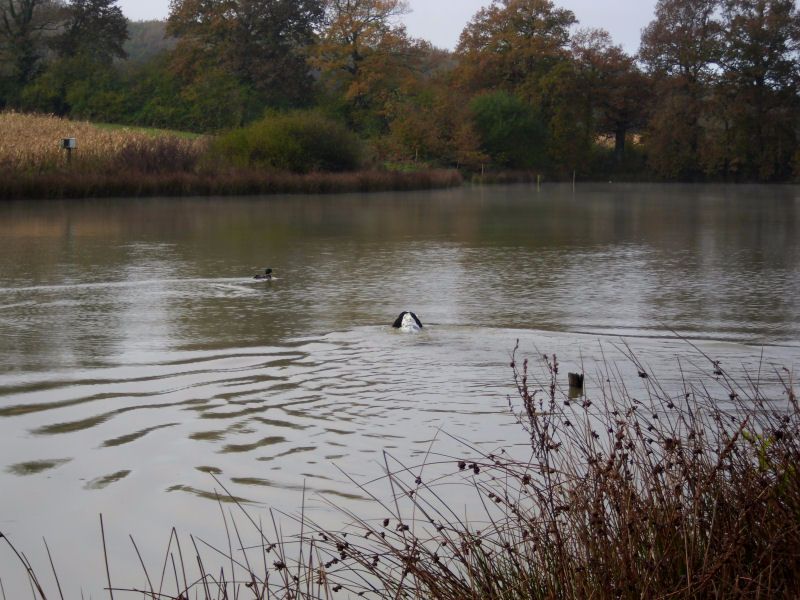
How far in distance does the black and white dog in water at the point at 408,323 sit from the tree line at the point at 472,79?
4949cm

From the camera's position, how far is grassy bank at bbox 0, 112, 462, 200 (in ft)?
100

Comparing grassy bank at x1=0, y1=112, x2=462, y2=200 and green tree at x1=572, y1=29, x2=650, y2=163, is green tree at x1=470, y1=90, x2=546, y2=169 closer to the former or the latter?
green tree at x1=572, y1=29, x2=650, y2=163

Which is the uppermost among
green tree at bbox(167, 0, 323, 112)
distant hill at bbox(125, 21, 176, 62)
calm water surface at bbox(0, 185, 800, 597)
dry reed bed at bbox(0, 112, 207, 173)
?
distant hill at bbox(125, 21, 176, 62)

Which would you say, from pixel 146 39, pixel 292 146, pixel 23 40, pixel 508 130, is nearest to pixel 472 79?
pixel 508 130

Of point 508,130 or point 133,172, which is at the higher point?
point 508,130

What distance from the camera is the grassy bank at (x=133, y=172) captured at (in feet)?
100

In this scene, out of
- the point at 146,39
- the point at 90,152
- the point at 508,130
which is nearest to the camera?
the point at 90,152

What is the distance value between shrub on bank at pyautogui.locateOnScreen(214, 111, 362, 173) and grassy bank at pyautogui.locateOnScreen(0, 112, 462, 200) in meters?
0.57

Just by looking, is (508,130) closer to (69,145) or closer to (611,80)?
(611,80)

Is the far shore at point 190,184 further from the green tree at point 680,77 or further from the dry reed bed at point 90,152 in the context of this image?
the green tree at point 680,77

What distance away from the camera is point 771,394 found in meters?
7.00

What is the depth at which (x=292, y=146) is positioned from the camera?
40.6 metres

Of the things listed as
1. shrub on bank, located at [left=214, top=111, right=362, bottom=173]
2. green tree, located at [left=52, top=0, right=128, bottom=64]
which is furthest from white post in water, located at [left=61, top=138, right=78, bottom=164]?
green tree, located at [left=52, top=0, right=128, bottom=64]

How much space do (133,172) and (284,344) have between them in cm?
2530
